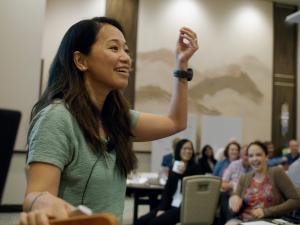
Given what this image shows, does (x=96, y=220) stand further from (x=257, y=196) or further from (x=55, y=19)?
(x=55, y=19)

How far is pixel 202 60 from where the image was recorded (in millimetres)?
10422

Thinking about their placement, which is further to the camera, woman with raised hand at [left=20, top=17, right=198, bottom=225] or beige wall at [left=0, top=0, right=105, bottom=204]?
beige wall at [left=0, top=0, right=105, bottom=204]

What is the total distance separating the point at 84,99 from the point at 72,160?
0.63 feet

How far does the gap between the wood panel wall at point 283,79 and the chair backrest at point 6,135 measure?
10.8m

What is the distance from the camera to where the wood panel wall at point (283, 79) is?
10852mm

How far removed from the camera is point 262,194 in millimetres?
3891

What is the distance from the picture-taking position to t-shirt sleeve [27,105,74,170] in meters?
1.01

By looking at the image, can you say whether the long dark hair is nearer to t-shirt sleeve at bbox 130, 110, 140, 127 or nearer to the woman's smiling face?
t-shirt sleeve at bbox 130, 110, 140, 127

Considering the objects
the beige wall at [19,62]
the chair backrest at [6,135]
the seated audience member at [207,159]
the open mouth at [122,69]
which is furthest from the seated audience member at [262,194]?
the seated audience member at [207,159]

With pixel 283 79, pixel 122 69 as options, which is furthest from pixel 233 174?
pixel 283 79

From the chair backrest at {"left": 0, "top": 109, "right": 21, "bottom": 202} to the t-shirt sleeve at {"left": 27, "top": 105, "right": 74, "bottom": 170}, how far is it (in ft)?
1.44

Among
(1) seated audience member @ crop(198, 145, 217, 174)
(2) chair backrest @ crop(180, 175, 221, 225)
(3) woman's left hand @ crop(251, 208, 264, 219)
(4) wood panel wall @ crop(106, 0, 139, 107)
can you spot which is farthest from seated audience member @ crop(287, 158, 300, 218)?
(4) wood panel wall @ crop(106, 0, 139, 107)

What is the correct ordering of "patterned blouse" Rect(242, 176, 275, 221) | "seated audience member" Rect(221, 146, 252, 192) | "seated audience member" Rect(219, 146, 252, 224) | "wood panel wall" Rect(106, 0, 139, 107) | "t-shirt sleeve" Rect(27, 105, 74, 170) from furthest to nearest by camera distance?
"wood panel wall" Rect(106, 0, 139, 107) → "seated audience member" Rect(221, 146, 252, 192) → "seated audience member" Rect(219, 146, 252, 224) → "patterned blouse" Rect(242, 176, 275, 221) → "t-shirt sleeve" Rect(27, 105, 74, 170)

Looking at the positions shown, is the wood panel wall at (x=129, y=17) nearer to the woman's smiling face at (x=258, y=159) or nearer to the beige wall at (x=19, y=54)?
the beige wall at (x=19, y=54)
